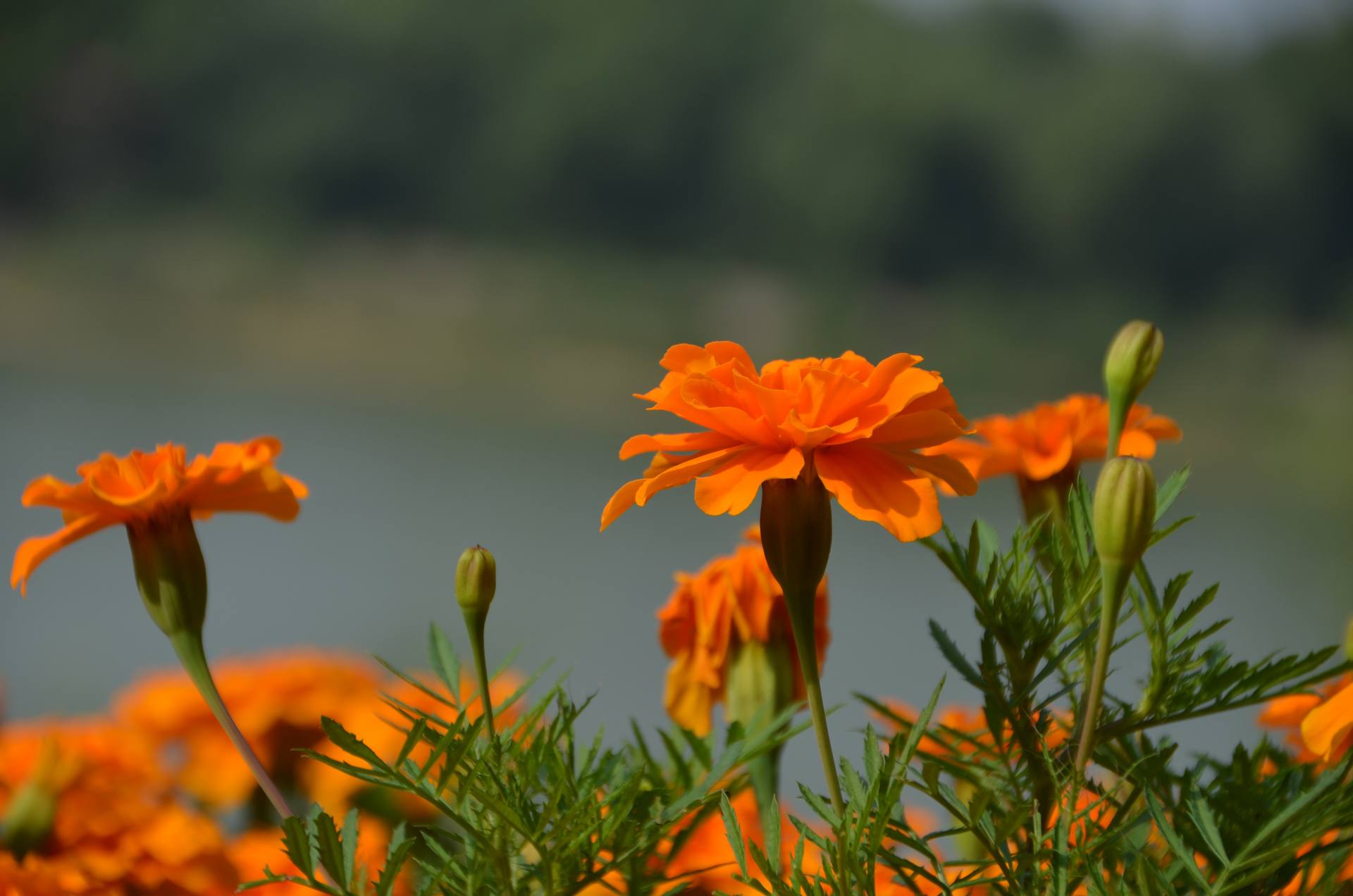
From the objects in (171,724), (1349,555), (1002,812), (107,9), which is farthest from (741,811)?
(107,9)

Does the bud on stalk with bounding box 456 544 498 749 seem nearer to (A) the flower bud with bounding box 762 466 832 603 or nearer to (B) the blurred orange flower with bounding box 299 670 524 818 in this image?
(A) the flower bud with bounding box 762 466 832 603

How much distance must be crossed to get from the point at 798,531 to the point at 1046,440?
0.10 metres

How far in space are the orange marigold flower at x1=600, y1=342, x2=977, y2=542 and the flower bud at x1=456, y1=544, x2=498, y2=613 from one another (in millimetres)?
34

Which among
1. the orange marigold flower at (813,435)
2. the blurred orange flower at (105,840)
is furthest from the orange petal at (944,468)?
the blurred orange flower at (105,840)

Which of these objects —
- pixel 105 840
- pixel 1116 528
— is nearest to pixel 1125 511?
pixel 1116 528

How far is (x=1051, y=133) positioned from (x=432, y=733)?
2.93m

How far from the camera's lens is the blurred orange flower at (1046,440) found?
27 centimetres

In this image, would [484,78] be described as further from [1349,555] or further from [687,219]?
[1349,555]

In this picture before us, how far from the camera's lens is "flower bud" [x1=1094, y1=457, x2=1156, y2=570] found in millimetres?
181

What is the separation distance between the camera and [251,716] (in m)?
0.49

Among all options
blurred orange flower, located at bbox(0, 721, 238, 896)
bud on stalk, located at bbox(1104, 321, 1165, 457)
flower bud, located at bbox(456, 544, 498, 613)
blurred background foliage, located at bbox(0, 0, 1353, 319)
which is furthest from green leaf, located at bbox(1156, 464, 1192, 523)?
blurred background foliage, located at bbox(0, 0, 1353, 319)

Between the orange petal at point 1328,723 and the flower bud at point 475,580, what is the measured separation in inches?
5.6

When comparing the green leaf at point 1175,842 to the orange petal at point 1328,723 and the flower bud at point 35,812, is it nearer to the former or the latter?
the orange petal at point 1328,723

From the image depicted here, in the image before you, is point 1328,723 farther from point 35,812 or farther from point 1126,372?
point 35,812
